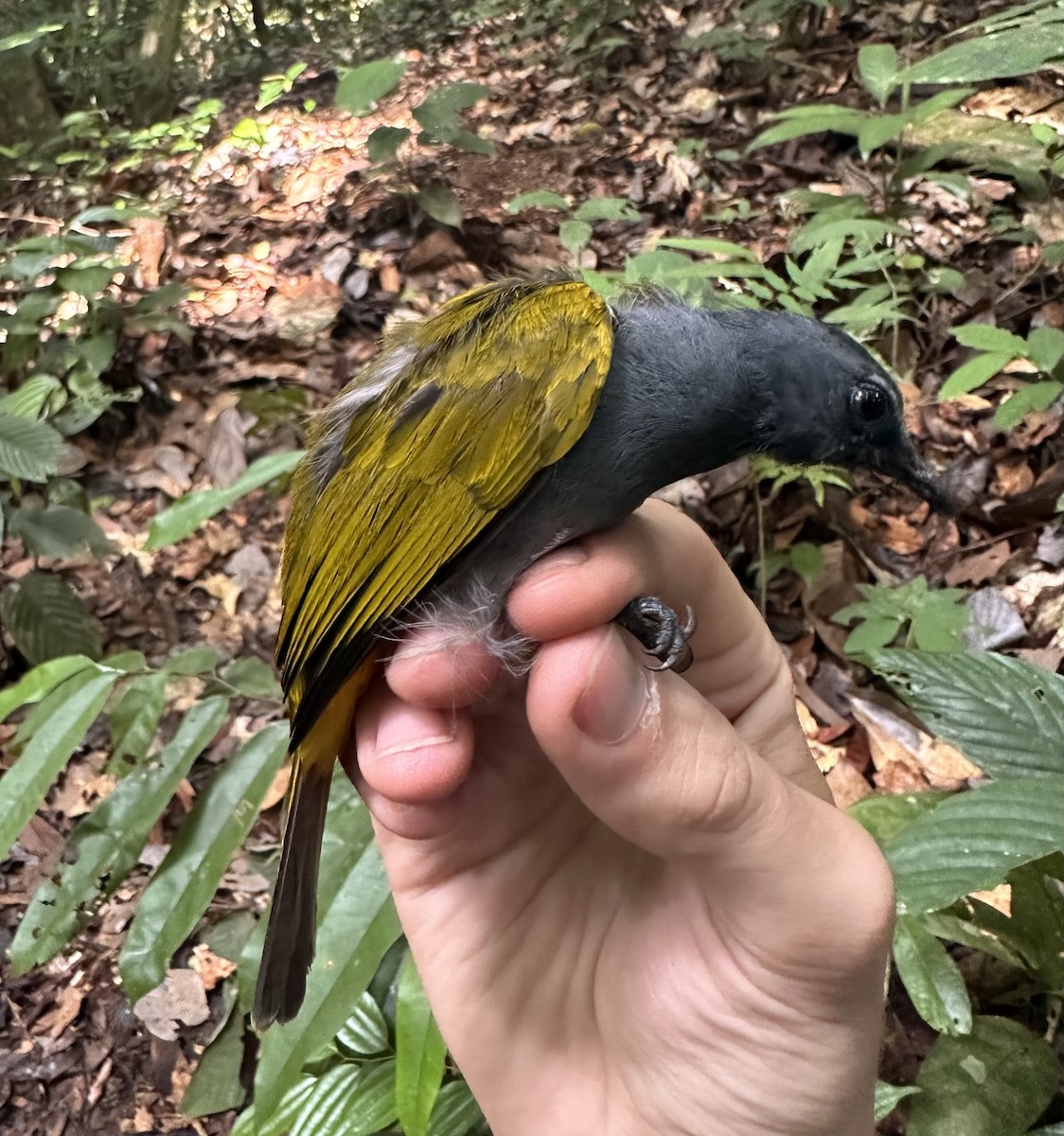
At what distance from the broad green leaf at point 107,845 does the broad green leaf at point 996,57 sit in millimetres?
2182

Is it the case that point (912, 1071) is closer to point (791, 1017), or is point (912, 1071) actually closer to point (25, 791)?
point (791, 1017)

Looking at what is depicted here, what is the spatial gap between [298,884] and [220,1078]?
35.6 inches

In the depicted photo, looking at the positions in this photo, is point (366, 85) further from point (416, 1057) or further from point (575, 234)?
point (416, 1057)

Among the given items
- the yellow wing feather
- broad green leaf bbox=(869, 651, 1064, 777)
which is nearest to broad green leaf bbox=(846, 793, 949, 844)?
broad green leaf bbox=(869, 651, 1064, 777)

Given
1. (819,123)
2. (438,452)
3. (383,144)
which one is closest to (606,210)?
(819,123)

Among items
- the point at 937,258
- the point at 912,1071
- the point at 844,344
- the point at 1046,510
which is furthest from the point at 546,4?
the point at 912,1071

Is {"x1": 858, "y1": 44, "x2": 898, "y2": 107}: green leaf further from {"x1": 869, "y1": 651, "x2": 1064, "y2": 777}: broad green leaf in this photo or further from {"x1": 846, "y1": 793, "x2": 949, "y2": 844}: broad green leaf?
{"x1": 846, "y1": 793, "x2": 949, "y2": 844}: broad green leaf

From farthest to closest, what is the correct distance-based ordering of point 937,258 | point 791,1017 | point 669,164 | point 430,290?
point 669,164 → point 430,290 → point 937,258 → point 791,1017

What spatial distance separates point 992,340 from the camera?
2.44 meters

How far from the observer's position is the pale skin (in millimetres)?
1203

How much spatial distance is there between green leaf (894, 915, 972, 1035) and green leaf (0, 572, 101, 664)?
98.5 inches

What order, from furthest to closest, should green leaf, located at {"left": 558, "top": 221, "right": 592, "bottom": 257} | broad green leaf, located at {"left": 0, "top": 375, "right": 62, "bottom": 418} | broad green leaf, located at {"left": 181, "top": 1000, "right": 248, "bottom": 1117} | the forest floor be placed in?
green leaf, located at {"left": 558, "top": 221, "right": 592, "bottom": 257}, broad green leaf, located at {"left": 0, "top": 375, "right": 62, "bottom": 418}, the forest floor, broad green leaf, located at {"left": 181, "top": 1000, "right": 248, "bottom": 1117}

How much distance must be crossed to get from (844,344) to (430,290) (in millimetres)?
3137

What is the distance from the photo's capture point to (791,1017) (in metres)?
1.27
